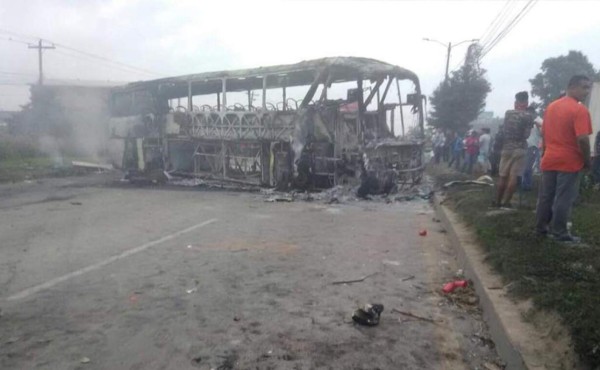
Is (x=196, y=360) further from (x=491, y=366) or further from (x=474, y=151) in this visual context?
(x=474, y=151)

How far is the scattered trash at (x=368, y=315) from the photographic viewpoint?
3660 millimetres

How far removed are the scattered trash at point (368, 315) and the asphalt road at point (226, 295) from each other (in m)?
0.07

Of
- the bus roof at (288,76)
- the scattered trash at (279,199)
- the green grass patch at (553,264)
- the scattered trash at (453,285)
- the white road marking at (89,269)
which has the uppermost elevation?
the bus roof at (288,76)

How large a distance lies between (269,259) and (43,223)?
15.4 ft

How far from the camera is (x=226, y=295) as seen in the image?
4367 mm

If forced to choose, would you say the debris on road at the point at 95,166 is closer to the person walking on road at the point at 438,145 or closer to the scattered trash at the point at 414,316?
the person walking on road at the point at 438,145

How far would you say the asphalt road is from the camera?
3191 mm

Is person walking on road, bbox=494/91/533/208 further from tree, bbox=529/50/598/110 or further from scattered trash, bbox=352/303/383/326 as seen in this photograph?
tree, bbox=529/50/598/110

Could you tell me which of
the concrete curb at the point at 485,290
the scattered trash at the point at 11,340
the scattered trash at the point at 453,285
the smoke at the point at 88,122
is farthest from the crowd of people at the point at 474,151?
the smoke at the point at 88,122

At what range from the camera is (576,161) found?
4.96 meters

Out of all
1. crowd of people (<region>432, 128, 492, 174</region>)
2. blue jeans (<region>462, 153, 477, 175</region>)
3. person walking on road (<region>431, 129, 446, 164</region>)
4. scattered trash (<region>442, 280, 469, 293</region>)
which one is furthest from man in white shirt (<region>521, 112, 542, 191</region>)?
person walking on road (<region>431, 129, 446, 164</region>)

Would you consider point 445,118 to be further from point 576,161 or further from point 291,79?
point 576,161

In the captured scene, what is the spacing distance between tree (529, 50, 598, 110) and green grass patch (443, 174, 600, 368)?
22.5 metres

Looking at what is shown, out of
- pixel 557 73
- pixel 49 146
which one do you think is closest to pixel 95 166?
pixel 49 146
